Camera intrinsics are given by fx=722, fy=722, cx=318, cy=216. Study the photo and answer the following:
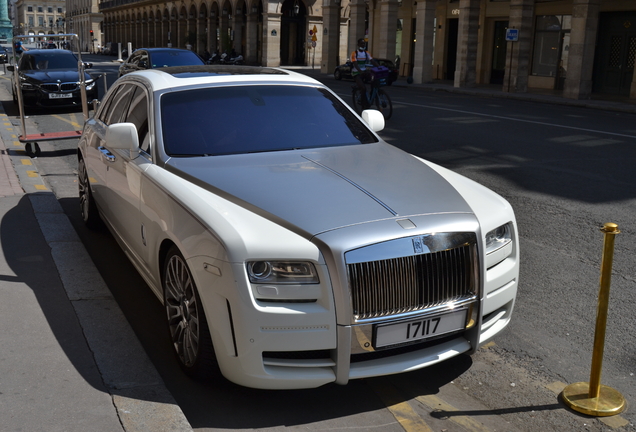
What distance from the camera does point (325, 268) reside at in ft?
10.8

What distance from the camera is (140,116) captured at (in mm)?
5191

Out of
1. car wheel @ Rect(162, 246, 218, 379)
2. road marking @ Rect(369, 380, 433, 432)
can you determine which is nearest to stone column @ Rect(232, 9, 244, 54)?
car wheel @ Rect(162, 246, 218, 379)

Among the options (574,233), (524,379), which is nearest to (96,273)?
(524,379)

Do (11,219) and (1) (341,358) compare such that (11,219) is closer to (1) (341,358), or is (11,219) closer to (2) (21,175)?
(2) (21,175)

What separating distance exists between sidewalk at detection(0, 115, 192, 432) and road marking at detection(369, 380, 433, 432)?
105cm

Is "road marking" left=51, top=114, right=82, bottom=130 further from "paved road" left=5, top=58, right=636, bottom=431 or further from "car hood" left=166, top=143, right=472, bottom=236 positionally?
"car hood" left=166, top=143, right=472, bottom=236

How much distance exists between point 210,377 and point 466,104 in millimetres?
20050

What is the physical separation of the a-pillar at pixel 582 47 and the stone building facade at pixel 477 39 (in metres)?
0.04

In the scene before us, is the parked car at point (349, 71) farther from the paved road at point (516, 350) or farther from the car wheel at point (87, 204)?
the car wheel at point (87, 204)

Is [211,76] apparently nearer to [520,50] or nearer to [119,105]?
[119,105]

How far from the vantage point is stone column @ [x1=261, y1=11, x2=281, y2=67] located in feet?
181

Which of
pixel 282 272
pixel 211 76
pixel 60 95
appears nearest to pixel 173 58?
pixel 60 95

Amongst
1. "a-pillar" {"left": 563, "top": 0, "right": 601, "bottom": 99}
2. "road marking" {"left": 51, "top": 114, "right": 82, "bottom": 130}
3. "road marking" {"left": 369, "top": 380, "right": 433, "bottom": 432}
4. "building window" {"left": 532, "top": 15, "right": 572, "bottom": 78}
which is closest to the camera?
"road marking" {"left": 369, "top": 380, "right": 433, "bottom": 432}

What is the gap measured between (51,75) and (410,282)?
1667cm
